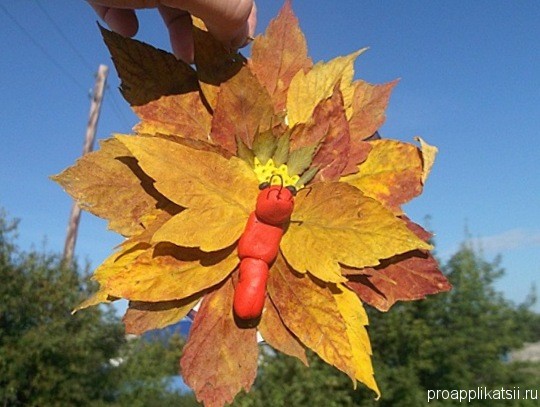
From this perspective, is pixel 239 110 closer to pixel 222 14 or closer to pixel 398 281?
pixel 222 14

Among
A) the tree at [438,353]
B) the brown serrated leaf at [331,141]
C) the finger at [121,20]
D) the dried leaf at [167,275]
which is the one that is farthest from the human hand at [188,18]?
the tree at [438,353]

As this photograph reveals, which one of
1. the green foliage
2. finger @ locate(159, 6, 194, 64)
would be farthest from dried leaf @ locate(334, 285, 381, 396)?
the green foliage

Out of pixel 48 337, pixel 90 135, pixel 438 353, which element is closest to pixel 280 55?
pixel 438 353

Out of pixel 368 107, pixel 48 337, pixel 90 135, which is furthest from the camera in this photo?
pixel 90 135

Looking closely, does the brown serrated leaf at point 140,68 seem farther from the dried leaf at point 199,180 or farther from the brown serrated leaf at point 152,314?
the brown serrated leaf at point 152,314

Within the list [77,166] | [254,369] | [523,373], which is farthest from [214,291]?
[523,373]

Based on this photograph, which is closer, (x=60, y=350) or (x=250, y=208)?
(x=250, y=208)
